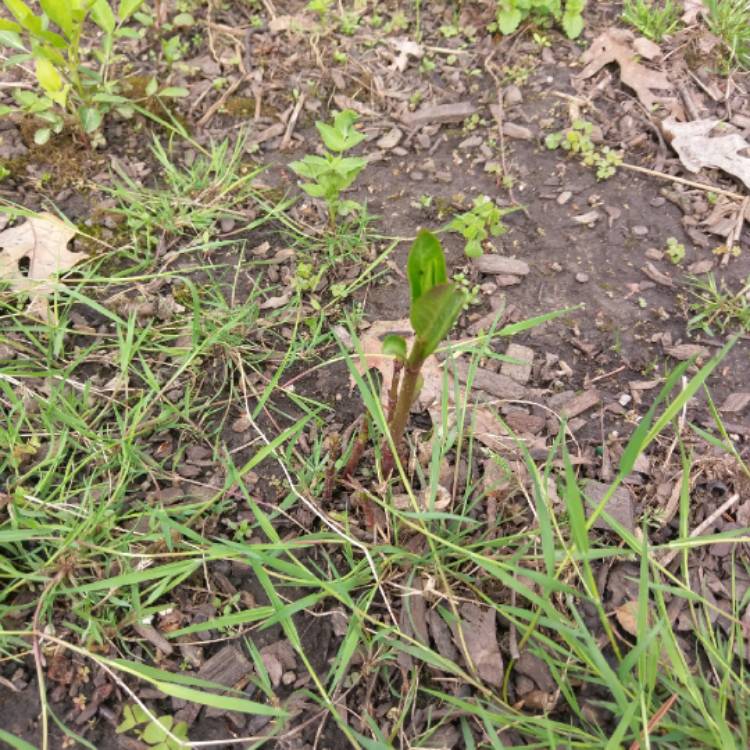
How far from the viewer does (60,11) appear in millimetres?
2217

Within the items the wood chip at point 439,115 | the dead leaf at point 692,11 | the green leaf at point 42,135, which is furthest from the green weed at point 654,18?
the green leaf at point 42,135

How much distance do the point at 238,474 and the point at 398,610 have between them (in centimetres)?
Answer: 52

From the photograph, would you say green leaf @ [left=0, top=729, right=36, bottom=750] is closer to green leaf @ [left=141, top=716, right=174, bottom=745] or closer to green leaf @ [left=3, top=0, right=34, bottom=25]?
green leaf @ [left=141, top=716, right=174, bottom=745]

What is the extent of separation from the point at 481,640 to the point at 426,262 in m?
0.93

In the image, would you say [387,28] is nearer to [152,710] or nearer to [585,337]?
[585,337]

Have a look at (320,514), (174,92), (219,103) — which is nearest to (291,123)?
(219,103)

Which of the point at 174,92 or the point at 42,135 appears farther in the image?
the point at 174,92

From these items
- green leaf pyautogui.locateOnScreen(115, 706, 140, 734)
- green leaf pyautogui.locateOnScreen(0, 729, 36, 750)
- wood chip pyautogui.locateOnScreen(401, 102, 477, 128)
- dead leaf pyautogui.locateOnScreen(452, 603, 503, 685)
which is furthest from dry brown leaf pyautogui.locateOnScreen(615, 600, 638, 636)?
wood chip pyautogui.locateOnScreen(401, 102, 477, 128)

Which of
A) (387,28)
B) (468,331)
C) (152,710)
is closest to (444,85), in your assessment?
(387,28)

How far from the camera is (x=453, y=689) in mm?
1520

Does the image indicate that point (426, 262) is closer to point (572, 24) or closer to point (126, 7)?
point (126, 7)

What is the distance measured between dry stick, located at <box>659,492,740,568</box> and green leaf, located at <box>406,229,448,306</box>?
3.31 ft

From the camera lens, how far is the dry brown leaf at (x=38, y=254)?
6.93 ft

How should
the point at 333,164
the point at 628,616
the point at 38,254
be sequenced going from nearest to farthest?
the point at 628,616, the point at 333,164, the point at 38,254
